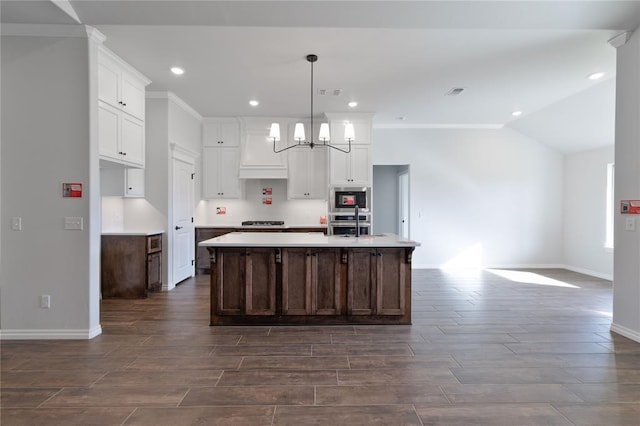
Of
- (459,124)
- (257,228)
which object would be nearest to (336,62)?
(257,228)

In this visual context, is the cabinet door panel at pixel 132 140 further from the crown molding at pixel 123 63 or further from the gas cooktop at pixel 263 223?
the gas cooktop at pixel 263 223

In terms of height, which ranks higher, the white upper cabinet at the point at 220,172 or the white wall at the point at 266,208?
the white upper cabinet at the point at 220,172

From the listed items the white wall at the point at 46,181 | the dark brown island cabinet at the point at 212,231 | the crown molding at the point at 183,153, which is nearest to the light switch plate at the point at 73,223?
the white wall at the point at 46,181

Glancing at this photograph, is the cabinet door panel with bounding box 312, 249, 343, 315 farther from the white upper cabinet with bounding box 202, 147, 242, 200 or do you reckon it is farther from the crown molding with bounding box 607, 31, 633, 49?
the white upper cabinet with bounding box 202, 147, 242, 200

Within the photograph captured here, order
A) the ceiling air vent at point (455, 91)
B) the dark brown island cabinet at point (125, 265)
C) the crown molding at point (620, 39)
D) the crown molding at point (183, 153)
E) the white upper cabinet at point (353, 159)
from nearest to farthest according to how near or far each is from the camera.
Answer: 1. the crown molding at point (620, 39)
2. the dark brown island cabinet at point (125, 265)
3. the ceiling air vent at point (455, 91)
4. the crown molding at point (183, 153)
5. the white upper cabinet at point (353, 159)

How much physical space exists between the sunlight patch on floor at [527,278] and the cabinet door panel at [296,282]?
4.09 metres

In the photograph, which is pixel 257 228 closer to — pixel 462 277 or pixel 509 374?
pixel 462 277

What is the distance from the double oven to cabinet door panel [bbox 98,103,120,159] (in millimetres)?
3403

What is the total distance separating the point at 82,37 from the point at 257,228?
3831mm

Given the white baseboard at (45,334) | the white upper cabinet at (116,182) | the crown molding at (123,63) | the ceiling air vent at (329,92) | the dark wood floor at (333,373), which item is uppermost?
the ceiling air vent at (329,92)

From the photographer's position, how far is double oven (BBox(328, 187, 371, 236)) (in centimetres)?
620

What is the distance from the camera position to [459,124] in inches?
281

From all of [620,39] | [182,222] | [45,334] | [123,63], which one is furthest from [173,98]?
[620,39]

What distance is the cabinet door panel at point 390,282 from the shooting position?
368 centimetres
